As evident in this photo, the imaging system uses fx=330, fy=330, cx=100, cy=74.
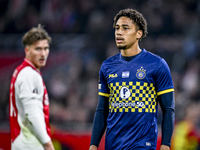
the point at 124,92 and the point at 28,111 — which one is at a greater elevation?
the point at 124,92

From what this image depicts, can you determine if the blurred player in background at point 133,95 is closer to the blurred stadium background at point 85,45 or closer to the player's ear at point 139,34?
the player's ear at point 139,34

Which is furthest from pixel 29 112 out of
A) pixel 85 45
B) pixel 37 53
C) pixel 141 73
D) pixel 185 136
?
pixel 85 45

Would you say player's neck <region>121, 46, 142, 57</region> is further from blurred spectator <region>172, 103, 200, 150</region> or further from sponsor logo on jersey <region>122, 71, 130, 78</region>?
A: blurred spectator <region>172, 103, 200, 150</region>

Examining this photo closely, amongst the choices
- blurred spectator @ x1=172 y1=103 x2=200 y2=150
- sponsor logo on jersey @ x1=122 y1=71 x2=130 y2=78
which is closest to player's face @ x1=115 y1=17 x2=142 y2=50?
sponsor logo on jersey @ x1=122 y1=71 x2=130 y2=78

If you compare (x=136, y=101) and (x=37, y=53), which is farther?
(x=37, y=53)

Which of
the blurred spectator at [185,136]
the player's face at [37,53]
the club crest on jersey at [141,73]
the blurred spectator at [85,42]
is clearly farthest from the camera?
the blurred spectator at [85,42]

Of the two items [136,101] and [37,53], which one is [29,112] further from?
[136,101]

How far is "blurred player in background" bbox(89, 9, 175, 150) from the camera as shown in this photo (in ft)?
11.5

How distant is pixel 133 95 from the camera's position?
11.8ft

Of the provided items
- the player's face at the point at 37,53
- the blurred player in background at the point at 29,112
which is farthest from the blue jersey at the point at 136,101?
the player's face at the point at 37,53

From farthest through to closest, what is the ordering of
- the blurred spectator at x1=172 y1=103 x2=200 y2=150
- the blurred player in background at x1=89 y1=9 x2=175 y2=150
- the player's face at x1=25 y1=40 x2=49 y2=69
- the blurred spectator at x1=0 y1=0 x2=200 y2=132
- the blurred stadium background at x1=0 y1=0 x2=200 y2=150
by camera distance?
the blurred spectator at x1=0 y1=0 x2=200 y2=132 < the blurred stadium background at x1=0 y1=0 x2=200 y2=150 < the blurred spectator at x1=172 y1=103 x2=200 y2=150 < the player's face at x1=25 y1=40 x2=49 y2=69 < the blurred player in background at x1=89 y1=9 x2=175 y2=150

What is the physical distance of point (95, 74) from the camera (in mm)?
10617

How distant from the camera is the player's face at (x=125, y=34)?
3.79 m

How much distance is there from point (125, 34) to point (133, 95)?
713 millimetres
